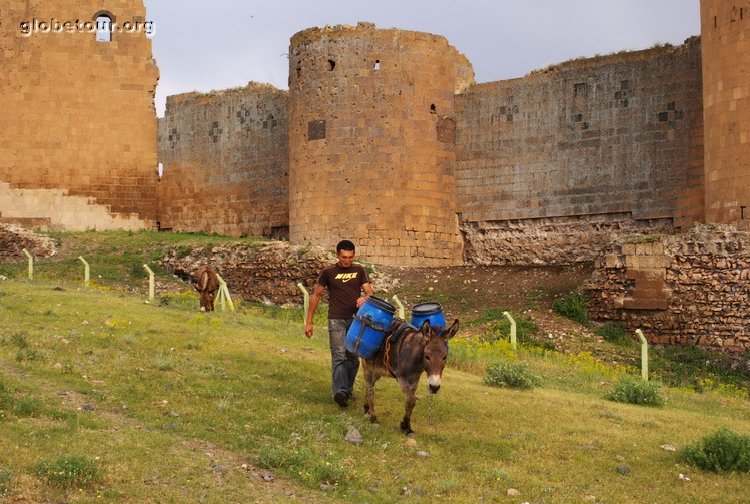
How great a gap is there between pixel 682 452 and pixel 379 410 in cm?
299

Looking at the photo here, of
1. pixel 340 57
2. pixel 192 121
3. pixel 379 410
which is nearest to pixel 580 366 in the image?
pixel 379 410

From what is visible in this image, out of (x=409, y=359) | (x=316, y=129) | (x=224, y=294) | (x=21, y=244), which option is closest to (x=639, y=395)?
(x=409, y=359)

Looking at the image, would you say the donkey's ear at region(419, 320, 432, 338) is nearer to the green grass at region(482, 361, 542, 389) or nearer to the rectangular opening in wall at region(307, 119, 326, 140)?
the green grass at region(482, 361, 542, 389)

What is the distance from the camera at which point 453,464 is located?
34.3ft

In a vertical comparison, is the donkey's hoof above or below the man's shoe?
below

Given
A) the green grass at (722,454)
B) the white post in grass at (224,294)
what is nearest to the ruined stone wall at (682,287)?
the white post in grass at (224,294)

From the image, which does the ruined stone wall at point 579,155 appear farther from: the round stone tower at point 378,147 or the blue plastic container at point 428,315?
the blue plastic container at point 428,315

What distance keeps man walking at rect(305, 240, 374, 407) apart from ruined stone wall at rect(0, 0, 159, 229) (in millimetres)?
21641

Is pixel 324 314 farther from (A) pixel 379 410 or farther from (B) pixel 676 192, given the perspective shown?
(A) pixel 379 410

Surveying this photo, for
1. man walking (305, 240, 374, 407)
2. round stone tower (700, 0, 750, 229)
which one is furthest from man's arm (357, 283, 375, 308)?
round stone tower (700, 0, 750, 229)

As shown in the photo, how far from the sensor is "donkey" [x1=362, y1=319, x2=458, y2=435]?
10.9 meters

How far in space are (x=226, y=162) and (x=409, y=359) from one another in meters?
22.3

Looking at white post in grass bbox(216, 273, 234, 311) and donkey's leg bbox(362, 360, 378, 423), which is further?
white post in grass bbox(216, 273, 234, 311)

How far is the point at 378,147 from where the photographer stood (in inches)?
1092
